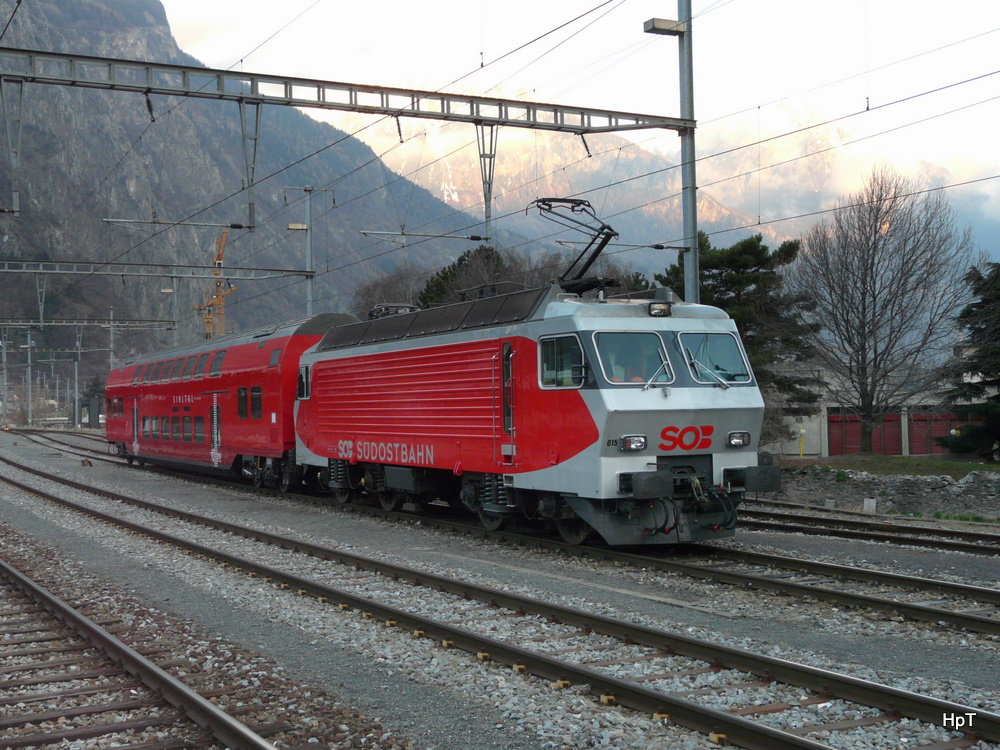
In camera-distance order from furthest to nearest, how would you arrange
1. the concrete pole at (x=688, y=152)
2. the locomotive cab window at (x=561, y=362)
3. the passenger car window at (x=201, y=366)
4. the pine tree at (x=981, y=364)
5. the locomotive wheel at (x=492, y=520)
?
the pine tree at (x=981, y=364)
the passenger car window at (x=201, y=366)
the concrete pole at (x=688, y=152)
the locomotive wheel at (x=492, y=520)
the locomotive cab window at (x=561, y=362)

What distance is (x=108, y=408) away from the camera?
1401 inches

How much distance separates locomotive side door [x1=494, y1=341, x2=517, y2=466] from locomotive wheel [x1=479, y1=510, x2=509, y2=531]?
132cm

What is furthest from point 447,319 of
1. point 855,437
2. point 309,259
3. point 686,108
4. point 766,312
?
point 855,437

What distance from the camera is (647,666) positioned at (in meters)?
7.43

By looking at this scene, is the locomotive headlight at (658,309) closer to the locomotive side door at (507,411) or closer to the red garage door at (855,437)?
the locomotive side door at (507,411)

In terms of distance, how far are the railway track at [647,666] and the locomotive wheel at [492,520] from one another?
3.19m

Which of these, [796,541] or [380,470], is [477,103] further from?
[796,541]

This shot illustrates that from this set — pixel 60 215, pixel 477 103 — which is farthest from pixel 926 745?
pixel 60 215

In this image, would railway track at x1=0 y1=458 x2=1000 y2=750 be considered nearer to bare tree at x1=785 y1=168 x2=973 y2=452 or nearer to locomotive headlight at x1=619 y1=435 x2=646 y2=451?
locomotive headlight at x1=619 y1=435 x2=646 y2=451

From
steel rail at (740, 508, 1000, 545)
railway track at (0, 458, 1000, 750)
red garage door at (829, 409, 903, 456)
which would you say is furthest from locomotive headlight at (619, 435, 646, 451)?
red garage door at (829, 409, 903, 456)

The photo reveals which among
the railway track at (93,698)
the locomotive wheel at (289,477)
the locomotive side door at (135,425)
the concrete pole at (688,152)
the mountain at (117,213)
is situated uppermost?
the mountain at (117,213)

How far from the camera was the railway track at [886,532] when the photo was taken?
1329cm

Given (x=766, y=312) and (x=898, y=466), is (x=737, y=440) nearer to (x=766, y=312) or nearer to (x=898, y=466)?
(x=898, y=466)

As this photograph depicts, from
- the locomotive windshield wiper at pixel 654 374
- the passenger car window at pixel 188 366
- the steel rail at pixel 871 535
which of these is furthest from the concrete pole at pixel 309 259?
the locomotive windshield wiper at pixel 654 374
